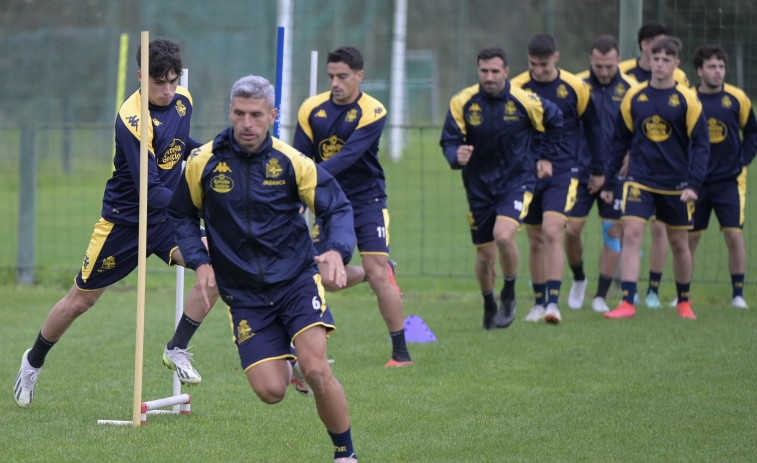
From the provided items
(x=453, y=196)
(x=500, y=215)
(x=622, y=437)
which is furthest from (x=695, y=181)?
(x=453, y=196)

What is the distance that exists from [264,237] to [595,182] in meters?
5.82

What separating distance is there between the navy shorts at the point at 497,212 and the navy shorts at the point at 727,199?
211 cm

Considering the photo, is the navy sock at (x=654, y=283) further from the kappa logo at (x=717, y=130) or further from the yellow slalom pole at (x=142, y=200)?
the yellow slalom pole at (x=142, y=200)

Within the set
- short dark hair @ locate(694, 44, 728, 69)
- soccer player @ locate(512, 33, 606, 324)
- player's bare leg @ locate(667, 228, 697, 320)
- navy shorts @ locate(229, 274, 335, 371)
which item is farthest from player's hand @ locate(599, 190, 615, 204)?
navy shorts @ locate(229, 274, 335, 371)

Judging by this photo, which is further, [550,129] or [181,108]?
[550,129]

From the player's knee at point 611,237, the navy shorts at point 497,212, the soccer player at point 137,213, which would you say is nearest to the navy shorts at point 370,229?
the navy shorts at point 497,212

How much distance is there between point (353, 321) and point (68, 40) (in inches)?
430

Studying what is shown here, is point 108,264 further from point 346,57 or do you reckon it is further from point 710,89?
point 710,89

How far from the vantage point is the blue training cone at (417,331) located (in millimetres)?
8930

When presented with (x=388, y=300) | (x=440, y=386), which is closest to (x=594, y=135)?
(x=388, y=300)

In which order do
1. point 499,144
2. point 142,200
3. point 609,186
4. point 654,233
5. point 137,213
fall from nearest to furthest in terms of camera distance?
1. point 142,200
2. point 137,213
3. point 499,144
4. point 654,233
5. point 609,186

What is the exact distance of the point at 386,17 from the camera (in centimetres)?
1709

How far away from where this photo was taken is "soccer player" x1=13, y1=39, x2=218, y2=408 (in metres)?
6.07

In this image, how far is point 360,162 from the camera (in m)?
7.86
